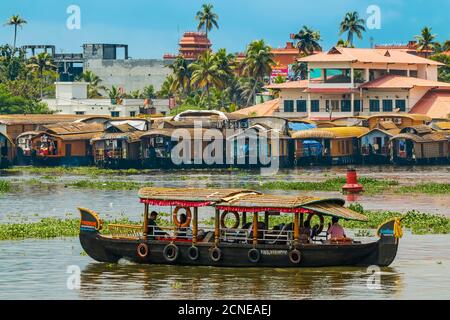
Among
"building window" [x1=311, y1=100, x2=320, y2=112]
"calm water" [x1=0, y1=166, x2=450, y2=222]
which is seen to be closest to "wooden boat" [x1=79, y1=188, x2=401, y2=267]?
"calm water" [x1=0, y1=166, x2=450, y2=222]

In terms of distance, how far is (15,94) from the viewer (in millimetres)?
108000

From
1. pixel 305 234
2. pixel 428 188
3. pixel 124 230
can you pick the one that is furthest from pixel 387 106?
pixel 305 234

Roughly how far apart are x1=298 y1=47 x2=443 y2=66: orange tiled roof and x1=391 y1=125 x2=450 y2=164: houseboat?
11180 millimetres

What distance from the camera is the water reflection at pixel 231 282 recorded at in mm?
27484

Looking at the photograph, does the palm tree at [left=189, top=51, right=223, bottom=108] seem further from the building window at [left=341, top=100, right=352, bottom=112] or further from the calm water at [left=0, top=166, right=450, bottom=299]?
the calm water at [left=0, top=166, right=450, bottom=299]

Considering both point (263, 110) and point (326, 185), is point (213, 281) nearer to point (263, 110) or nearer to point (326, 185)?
point (326, 185)

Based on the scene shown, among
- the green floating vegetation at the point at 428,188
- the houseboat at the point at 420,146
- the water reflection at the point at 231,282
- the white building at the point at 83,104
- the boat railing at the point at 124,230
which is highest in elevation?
the white building at the point at 83,104

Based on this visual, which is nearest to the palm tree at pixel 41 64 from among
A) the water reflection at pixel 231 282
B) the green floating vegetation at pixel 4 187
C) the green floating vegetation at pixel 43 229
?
the green floating vegetation at pixel 4 187

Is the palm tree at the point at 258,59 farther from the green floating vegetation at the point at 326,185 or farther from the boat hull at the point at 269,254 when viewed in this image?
the boat hull at the point at 269,254

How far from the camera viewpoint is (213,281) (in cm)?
2895

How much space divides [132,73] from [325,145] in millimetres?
50709

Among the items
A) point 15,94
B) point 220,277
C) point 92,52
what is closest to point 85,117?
point 15,94

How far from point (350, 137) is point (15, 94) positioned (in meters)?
37.7
